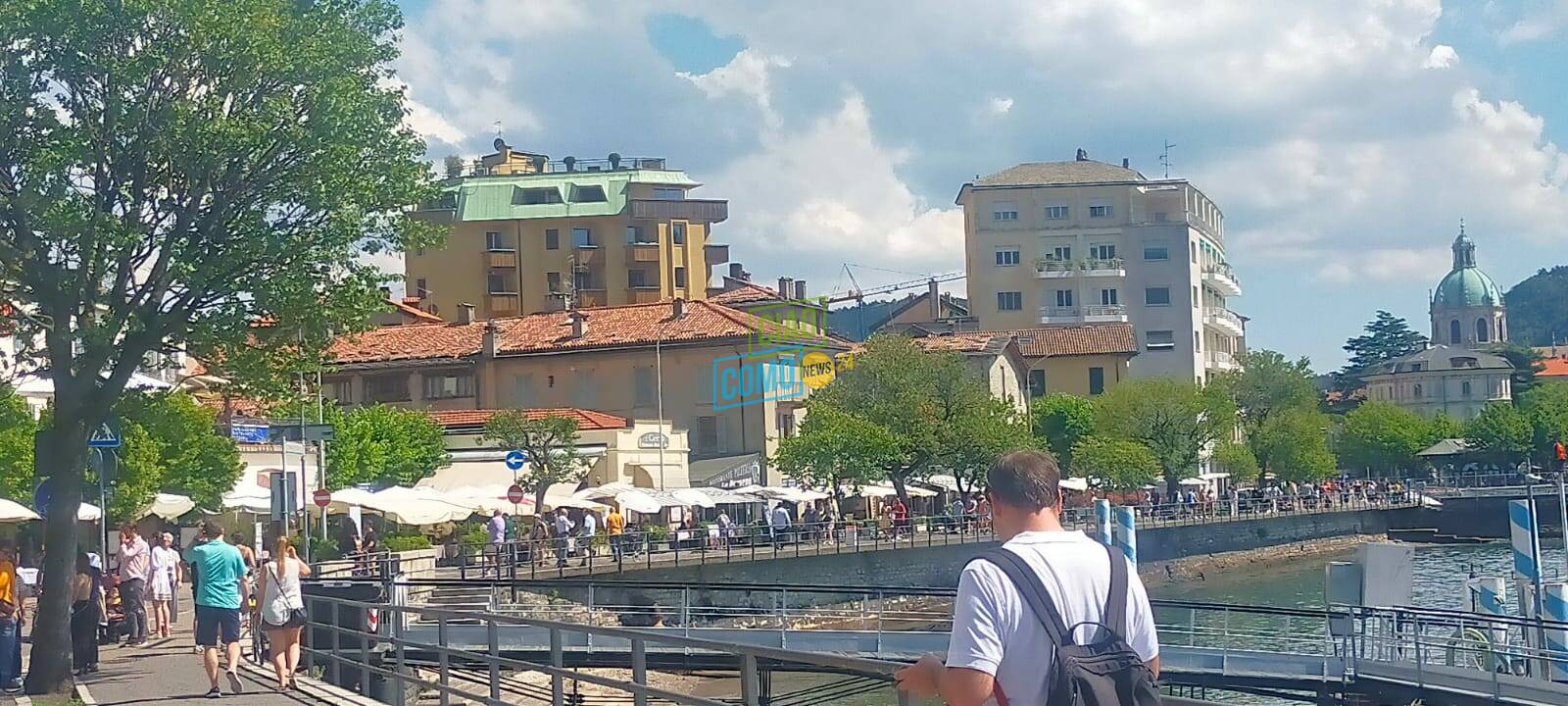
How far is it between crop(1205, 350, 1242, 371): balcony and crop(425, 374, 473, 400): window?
197 ft

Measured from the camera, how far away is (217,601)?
17312 mm

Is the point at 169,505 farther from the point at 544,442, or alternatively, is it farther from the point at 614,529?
the point at 544,442

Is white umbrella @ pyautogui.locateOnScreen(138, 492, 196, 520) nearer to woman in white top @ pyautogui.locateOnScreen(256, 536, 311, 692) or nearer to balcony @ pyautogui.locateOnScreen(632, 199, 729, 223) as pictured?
woman in white top @ pyautogui.locateOnScreen(256, 536, 311, 692)

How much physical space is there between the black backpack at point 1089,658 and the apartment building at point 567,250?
96.6 m

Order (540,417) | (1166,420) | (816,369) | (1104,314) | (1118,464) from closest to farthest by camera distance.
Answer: (540,417) < (816,369) < (1118,464) < (1166,420) < (1104,314)

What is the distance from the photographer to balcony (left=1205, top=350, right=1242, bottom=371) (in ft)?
396

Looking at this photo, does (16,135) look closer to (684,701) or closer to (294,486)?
(684,701)

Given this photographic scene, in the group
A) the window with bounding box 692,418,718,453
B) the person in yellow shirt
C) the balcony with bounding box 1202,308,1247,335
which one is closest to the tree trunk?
the person in yellow shirt

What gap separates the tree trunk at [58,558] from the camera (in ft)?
55.0

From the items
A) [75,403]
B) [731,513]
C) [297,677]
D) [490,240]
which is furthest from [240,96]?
[490,240]

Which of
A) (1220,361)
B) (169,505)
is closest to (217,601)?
(169,505)

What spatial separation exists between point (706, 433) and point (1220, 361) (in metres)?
59.8

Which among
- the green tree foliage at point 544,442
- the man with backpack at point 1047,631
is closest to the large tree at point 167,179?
the man with backpack at point 1047,631

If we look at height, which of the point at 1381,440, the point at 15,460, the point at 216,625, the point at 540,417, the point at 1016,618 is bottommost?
the point at 216,625
